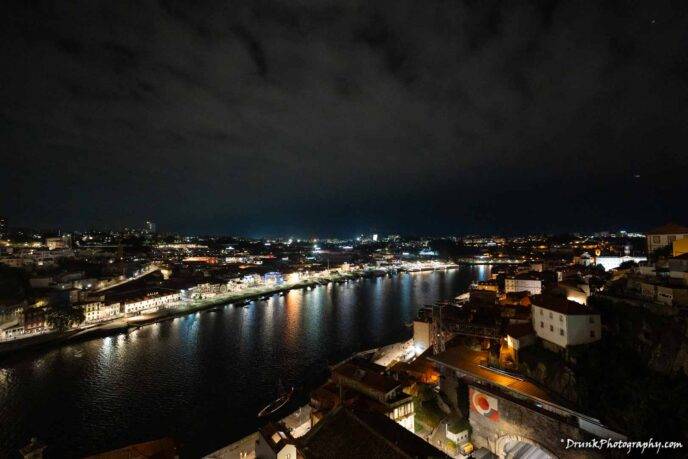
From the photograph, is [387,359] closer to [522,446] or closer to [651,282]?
[522,446]

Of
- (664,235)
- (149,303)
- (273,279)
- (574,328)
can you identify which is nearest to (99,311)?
(149,303)

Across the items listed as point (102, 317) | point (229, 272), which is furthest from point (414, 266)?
point (102, 317)

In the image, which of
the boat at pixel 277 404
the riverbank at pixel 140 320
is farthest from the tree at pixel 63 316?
the boat at pixel 277 404

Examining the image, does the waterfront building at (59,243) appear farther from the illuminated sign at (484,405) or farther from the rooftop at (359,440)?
the illuminated sign at (484,405)

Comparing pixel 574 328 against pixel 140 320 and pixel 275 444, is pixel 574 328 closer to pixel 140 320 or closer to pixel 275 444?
pixel 275 444

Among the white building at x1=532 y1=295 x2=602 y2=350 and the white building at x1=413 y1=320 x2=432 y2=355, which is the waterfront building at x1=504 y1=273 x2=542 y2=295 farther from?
the white building at x1=532 y1=295 x2=602 y2=350

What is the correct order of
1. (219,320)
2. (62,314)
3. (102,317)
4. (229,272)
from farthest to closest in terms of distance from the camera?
1. (229,272)
2. (219,320)
3. (102,317)
4. (62,314)

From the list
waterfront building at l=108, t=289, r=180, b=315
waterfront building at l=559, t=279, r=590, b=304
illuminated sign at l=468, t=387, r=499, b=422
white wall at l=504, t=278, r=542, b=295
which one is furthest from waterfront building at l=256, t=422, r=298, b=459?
waterfront building at l=108, t=289, r=180, b=315
